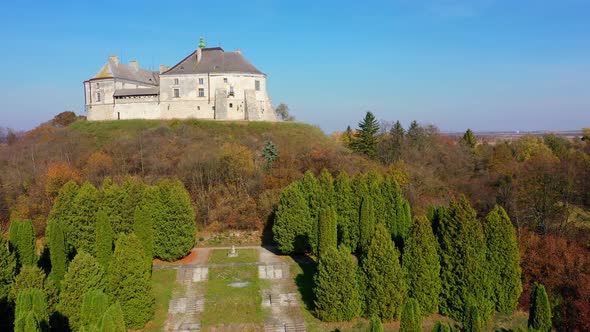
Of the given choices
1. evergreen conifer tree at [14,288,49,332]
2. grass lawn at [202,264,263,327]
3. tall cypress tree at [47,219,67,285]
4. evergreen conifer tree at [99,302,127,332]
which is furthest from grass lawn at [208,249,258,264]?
evergreen conifer tree at [14,288,49,332]

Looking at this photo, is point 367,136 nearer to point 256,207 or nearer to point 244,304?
point 256,207

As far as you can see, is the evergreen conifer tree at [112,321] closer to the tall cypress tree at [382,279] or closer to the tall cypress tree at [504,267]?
the tall cypress tree at [382,279]

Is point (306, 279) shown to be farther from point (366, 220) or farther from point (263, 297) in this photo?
point (366, 220)

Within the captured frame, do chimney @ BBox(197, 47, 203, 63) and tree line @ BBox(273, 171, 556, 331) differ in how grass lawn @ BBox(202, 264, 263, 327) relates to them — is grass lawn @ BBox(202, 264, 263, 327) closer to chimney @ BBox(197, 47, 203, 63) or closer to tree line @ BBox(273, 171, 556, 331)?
tree line @ BBox(273, 171, 556, 331)

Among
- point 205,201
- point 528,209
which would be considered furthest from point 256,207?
point 528,209

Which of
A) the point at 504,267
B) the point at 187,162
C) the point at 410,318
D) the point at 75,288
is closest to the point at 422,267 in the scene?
the point at 504,267

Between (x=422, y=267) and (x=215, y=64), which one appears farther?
A: (x=215, y=64)
